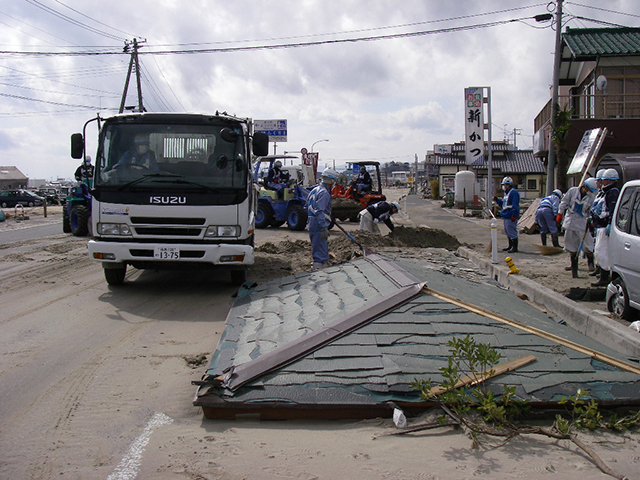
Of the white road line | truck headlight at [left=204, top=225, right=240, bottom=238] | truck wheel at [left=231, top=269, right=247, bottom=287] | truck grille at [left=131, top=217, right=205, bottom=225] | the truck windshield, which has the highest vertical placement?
the truck windshield

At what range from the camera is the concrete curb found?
5.56 m

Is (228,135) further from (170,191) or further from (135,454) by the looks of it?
(135,454)

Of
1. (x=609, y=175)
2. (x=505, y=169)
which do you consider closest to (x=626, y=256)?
(x=609, y=175)

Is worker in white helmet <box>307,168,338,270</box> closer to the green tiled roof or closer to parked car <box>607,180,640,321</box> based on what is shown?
parked car <box>607,180,640,321</box>

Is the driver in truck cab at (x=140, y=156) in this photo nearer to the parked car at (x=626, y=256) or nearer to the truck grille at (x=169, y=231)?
the truck grille at (x=169, y=231)

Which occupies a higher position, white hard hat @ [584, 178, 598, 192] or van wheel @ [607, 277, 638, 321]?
white hard hat @ [584, 178, 598, 192]

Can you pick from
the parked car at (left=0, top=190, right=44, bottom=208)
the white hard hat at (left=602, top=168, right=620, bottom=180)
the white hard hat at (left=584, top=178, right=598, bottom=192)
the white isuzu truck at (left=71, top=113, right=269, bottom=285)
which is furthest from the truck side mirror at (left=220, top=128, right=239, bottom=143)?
the parked car at (left=0, top=190, right=44, bottom=208)

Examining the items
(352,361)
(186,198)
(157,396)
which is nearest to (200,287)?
(186,198)

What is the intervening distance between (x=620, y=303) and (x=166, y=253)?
Answer: 6.17 meters

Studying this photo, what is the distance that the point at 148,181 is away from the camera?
26.9 feet

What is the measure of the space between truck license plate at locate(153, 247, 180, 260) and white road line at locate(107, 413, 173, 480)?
414 cm

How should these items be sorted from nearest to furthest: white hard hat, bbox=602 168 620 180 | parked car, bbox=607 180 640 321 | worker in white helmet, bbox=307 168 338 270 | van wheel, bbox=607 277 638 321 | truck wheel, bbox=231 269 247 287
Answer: parked car, bbox=607 180 640 321, van wheel, bbox=607 277 638 321, white hard hat, bbox=602 168 620 180, truck wheel, bbox=231 269 247 287, worker in white helmet, bbox=307 168 338 270

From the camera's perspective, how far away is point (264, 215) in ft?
68.9

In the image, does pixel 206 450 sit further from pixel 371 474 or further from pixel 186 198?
pixel 186 198
